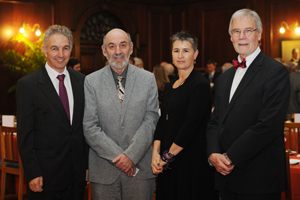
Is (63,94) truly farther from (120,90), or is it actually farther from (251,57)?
(251,57)

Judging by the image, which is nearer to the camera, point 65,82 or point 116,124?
point 116,124

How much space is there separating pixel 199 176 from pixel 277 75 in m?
1.00

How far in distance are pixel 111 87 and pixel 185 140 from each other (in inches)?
28.5

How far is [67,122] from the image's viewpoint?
112 inches

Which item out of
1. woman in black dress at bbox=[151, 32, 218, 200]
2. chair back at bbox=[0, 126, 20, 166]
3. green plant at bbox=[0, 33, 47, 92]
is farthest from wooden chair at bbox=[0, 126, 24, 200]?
green plant at bbox=[0, 33, 47, 92]

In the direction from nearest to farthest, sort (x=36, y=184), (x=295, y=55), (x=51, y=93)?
1. (x=36, y=184)
2. (x=51, y=93)
3. (x=295, y=55)

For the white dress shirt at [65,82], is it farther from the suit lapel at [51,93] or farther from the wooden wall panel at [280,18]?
the wooden wall panel at [280,18]

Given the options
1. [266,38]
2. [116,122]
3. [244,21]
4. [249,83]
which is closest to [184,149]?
[116,122]

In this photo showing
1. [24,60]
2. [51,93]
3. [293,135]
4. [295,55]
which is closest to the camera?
[51,93]

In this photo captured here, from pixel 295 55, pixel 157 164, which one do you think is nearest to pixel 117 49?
pixel 157 164

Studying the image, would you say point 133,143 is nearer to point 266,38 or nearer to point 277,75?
point 277,75

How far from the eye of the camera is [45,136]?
2.79 m

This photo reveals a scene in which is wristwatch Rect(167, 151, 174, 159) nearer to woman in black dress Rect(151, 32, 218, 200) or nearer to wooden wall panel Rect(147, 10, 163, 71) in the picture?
woman in black dress Rect(151, 32, 218, 200)

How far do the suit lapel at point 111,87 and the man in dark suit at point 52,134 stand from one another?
25cm
